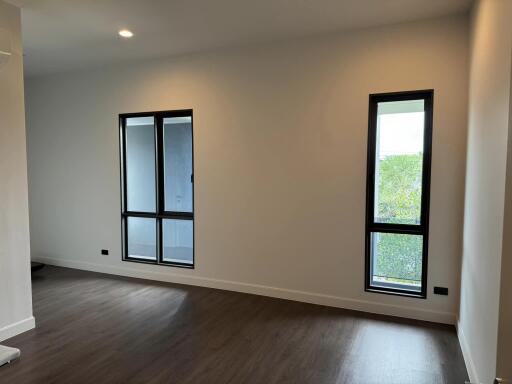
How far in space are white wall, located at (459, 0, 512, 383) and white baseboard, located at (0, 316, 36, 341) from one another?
3.49 m

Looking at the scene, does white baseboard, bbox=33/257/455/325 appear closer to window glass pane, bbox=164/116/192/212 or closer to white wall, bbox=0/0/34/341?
window glass pane, bbox=164/116/192/212

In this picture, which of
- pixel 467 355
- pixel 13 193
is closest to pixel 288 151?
pixel 467 355

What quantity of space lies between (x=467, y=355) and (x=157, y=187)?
3751 millimetres

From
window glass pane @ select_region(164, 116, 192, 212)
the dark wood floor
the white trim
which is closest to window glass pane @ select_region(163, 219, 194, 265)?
window glass pane @ select_region(164, 116, 192, 212)

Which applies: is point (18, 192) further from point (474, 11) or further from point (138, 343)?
point (474, 11)

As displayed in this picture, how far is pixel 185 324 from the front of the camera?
3.43 metres

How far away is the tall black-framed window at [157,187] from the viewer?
4.69 metres

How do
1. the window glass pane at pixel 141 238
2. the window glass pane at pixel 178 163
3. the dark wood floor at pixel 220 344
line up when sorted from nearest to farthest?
the dark wood floor at pixel 220 344 → the window glass pane at pixel 178 163 → the window glass pane at pixel 141 238

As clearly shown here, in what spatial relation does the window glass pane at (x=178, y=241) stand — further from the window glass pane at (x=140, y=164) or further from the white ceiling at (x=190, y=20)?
the white ceiling at (x=190, y=20)

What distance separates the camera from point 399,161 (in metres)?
3.61

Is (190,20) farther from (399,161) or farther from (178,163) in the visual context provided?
(399,161)

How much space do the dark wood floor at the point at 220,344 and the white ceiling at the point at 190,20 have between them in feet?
9.19

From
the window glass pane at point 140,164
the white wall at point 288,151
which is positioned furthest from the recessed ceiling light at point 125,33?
the window glass pane at point 140,164

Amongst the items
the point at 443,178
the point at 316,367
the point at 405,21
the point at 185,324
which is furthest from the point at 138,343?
the point at 405,21
